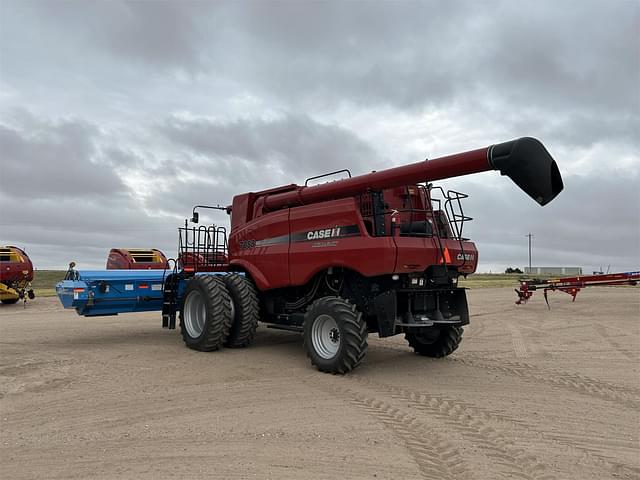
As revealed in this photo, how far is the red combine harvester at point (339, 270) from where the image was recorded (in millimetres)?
7305

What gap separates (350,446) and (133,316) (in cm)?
1414

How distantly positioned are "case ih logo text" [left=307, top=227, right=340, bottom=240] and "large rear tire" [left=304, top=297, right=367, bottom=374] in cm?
103

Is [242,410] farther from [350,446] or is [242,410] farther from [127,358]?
[127,358]

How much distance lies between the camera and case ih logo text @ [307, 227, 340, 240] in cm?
809

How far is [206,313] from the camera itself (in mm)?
9453

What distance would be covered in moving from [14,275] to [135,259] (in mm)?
5075

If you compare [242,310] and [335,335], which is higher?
[242,310]

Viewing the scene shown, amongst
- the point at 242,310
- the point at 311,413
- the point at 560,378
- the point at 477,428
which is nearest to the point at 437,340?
the point at 560,378

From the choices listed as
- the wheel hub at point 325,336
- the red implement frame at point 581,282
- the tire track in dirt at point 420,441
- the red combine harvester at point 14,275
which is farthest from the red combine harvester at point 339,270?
the red combine harvester at point 14,275

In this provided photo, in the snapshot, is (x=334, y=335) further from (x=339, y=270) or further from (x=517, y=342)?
(x=517, y=342)

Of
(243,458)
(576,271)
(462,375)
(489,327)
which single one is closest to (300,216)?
(462,375)

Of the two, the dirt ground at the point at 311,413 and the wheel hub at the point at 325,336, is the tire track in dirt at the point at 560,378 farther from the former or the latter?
the wheel hub at the point at 325,336

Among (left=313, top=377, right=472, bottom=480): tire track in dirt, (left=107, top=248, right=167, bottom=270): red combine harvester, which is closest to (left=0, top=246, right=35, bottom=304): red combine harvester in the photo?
(left=107, top=248, right=167, bottom=270): red combine harvester

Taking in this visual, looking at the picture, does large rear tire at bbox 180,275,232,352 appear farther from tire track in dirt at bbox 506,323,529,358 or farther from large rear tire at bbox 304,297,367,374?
tire track in dirt at bbox 506,323,529,358
